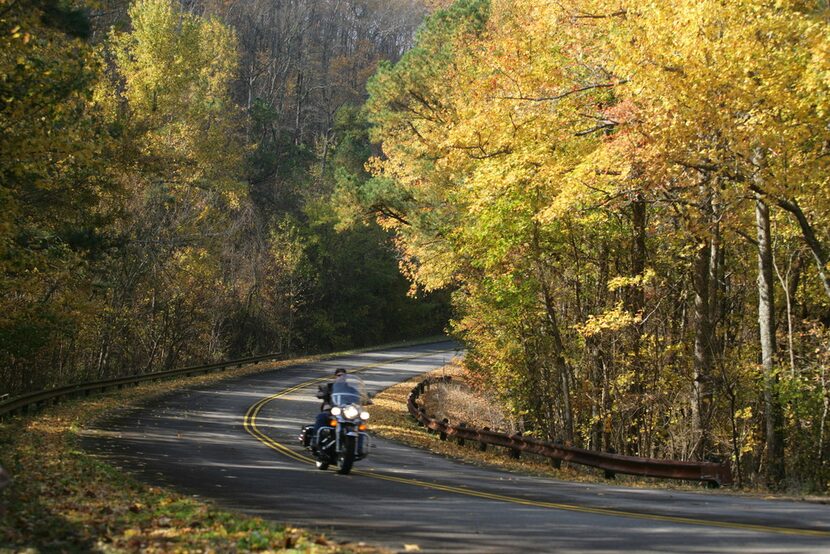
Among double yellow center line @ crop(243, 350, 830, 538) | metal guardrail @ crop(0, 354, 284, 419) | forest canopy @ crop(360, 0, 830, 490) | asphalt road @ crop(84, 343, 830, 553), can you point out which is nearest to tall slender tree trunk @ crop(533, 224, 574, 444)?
forest canopy @ crop(360, 0, 830, 490)

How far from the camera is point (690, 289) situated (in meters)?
26.0

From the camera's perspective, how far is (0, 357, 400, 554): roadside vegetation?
323 inches

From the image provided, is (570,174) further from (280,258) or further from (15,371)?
(280,258)

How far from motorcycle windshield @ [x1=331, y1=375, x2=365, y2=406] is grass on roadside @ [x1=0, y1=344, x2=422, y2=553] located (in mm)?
3490

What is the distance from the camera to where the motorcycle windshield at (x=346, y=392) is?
14.7 m

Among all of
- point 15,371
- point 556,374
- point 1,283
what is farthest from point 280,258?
point 1,283

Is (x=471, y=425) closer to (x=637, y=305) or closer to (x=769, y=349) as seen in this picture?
(x=637, y=305)

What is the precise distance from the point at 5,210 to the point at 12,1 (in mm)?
4066

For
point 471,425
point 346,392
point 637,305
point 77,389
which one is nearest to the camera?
point 346,392

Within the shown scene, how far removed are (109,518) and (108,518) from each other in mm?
17

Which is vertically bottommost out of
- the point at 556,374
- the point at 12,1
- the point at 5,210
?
the point at 556,374

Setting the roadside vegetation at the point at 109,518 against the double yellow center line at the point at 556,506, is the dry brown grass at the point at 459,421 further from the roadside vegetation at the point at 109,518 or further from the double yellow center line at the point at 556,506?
the roadside vegetation at the point at 109,518

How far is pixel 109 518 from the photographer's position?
9594 mm

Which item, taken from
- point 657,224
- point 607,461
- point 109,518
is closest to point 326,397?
point 109,518
